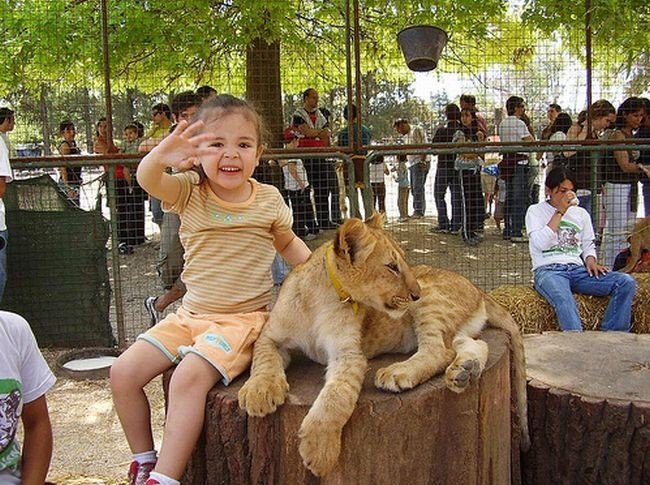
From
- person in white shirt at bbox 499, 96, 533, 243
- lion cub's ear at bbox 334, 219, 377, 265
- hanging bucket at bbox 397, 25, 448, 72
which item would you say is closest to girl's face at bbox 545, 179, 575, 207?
hanging bucket at bbox 397, 25, 448, 72

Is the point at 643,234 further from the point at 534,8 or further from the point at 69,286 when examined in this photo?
the point at 69,286

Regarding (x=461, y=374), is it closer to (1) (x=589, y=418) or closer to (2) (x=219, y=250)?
(1) (x=589, y=418)

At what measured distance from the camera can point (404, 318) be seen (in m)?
3.02

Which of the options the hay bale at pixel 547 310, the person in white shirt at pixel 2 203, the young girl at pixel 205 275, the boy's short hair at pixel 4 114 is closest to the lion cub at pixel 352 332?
the young girl at pixel 205 275

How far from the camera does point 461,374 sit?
8.23 feet

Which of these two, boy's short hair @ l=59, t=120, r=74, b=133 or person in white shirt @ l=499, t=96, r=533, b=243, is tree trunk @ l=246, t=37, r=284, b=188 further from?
person in white shirt @ l=499, t=96, r=533, b=243

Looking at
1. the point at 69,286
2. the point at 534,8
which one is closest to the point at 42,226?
the point at 69,286

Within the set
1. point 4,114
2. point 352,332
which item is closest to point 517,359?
point 352,332

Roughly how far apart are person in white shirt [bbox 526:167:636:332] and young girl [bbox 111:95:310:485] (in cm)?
343

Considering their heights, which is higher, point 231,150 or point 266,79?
point 266,79

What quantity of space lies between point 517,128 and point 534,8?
1720mm

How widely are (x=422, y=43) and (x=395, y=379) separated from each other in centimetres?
543

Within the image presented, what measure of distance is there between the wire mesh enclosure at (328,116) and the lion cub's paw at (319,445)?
3994 millimetres

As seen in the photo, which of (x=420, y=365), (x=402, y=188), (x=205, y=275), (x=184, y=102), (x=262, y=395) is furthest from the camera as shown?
(x=402, y=188)
